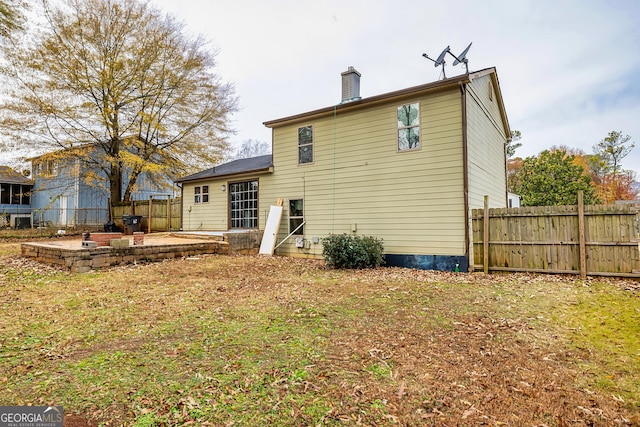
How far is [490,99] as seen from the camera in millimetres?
10602

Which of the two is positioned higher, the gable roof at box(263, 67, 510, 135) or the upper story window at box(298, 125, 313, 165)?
the gable roof at box(263, 67, 510, 135)

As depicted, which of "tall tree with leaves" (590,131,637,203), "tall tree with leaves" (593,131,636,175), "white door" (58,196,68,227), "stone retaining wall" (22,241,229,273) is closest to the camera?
"stone retaining wall" (22,241,229,273)

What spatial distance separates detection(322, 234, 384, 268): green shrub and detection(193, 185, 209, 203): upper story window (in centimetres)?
740

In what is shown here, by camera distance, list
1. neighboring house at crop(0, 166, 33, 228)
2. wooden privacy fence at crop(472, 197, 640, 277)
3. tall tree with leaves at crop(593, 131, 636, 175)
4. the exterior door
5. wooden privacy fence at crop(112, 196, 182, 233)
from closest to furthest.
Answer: wooden privacy fence at crop(472, 197, 640, 277)
the exterior door
wooden privacy fence at crop(112, 196, 182, 233)
neighboring house at crop(0, 166, 33, 228)
tall tree with leaves at crop(593, 131, 636, 175)

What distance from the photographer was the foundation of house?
7.32 metres

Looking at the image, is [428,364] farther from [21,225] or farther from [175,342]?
[21,225]

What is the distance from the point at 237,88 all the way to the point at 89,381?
19.0m

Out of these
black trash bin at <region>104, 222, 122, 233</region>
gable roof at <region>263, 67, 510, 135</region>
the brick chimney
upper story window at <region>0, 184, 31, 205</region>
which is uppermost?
the brick chimney

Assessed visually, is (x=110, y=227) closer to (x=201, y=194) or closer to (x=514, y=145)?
(x=201, y=194)

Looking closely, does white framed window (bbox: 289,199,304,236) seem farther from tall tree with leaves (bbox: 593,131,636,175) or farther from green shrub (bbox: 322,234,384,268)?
tall tree with leaves (bbox: 593,131,636,175)

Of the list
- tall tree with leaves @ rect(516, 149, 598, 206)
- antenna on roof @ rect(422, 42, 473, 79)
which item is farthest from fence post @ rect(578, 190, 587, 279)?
tall tree with leaves @ rect(516, 149, 598, 206)

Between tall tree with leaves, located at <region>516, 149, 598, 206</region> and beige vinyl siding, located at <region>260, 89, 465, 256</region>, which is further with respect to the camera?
tall tree with leaves, located at <region>516, 149, 598, 206</region>

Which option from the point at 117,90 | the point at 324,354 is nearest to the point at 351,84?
the point at 324,354

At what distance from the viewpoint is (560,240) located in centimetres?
693
